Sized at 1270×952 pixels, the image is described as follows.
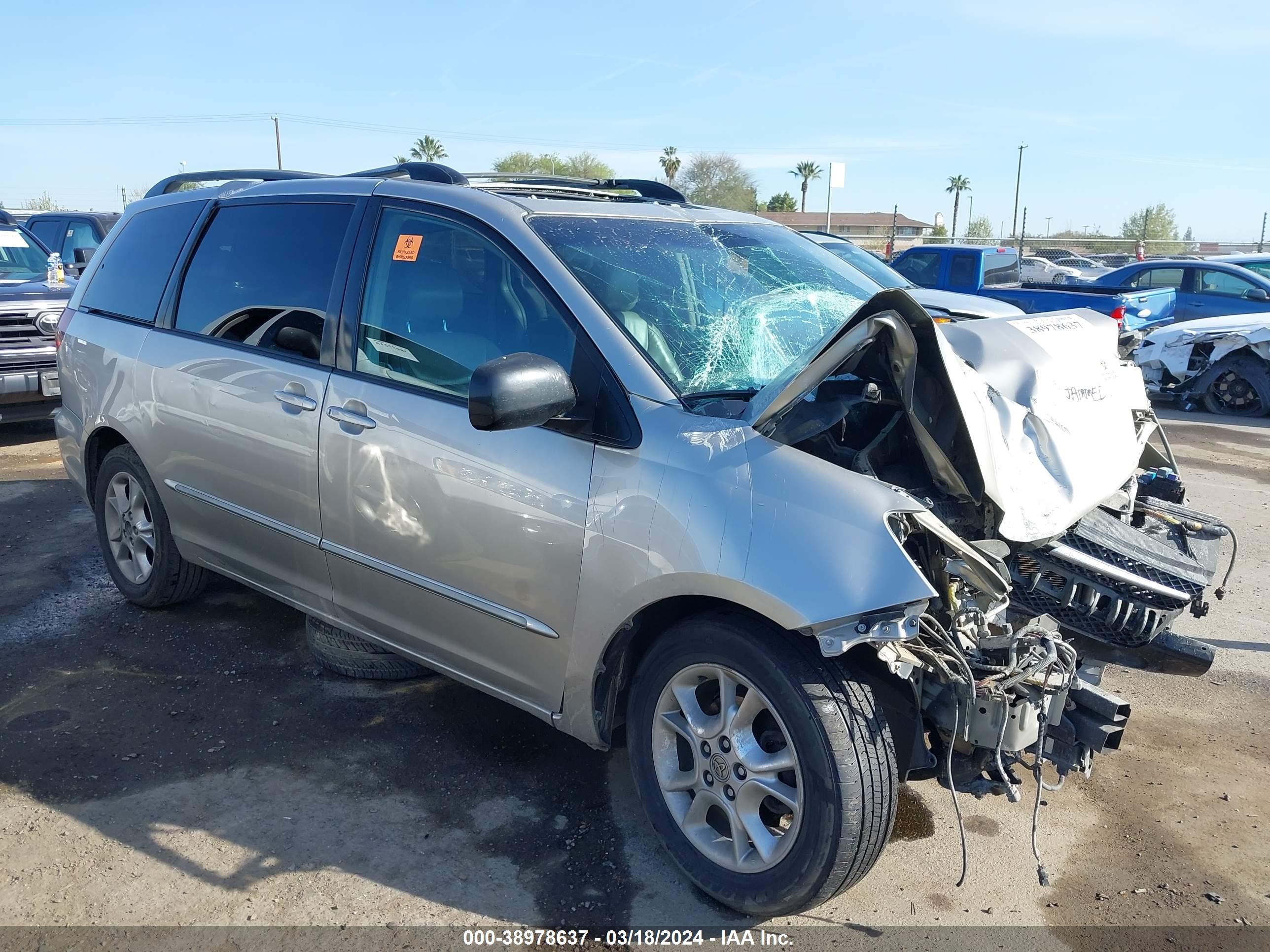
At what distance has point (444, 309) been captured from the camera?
130 inches

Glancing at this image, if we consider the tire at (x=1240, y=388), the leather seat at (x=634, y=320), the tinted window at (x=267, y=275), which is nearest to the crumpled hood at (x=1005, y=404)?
the leather seat at (x=634, y=320)

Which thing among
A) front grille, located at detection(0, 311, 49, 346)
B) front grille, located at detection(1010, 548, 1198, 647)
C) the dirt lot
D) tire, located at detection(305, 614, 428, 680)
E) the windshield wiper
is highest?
the windshield wiper

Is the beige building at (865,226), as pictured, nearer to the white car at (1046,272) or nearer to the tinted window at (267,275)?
the white car at (1046,272)

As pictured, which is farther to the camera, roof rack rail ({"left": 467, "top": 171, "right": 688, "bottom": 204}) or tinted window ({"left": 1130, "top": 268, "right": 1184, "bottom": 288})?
tinted window ({"left": 1130, "top": 268, "right": 1184, "bottom": 288})

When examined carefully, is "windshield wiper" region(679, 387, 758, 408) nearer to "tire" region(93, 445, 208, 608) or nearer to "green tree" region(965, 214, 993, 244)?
"tire" region(93, 445, 208, 608)

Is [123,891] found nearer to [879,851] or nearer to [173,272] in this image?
[879,851]

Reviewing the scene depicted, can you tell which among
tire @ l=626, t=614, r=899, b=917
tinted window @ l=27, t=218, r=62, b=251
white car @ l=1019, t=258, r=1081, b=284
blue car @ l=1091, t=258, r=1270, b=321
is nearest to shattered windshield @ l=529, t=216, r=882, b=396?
tire @ l=626, t=614, r=899, b=917

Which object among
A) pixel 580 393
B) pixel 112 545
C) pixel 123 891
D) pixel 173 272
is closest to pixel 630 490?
pixel 580 393

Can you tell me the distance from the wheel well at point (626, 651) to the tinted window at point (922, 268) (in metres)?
11.3

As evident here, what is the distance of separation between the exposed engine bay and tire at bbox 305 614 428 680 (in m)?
1.96

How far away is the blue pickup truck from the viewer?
38.3 ft

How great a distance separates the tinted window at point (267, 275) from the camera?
3656 mm

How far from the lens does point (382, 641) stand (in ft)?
11.8

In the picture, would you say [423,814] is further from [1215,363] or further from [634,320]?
[1215,363]
